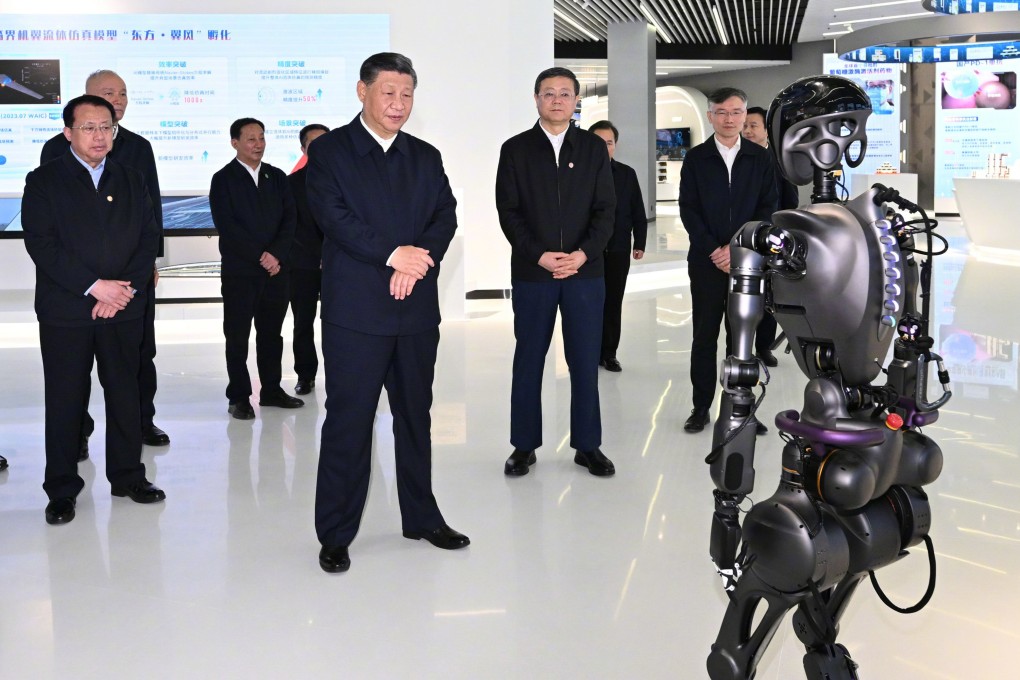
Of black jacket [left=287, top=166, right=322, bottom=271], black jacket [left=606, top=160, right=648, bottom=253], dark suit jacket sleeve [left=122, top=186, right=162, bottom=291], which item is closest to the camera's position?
dark suit jacket sleeve [left=122, top=186, right=162, bottom=291]

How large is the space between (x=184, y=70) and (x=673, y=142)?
21.6 metres

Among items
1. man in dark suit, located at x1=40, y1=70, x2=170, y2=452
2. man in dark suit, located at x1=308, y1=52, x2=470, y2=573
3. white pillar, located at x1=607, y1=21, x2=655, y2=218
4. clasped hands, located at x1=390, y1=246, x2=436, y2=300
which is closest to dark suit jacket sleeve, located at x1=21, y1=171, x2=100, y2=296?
man in dark suit, located at x1=40, y1=70, x2=170, y2=452

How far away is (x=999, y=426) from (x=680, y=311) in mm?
4794

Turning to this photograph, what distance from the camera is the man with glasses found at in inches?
191

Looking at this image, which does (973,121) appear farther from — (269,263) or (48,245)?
(48,245)

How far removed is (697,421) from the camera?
5.27 metres

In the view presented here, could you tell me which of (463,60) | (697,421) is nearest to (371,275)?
(697,421)

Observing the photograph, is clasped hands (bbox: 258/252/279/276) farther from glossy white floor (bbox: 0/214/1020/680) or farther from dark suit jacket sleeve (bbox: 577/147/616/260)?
dark suit jacket sleeve (bbox: 577/147/616/260)

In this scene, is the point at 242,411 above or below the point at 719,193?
below

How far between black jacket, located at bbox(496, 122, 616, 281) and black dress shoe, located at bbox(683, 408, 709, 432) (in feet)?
4.19

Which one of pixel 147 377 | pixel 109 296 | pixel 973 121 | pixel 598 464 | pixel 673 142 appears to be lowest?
pixel 598 464

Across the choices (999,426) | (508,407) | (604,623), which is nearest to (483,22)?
(508,407)

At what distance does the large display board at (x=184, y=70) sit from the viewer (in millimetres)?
9172

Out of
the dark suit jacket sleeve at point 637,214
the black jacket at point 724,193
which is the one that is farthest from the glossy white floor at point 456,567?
the dark suit jacket sleeve at point 637,214
